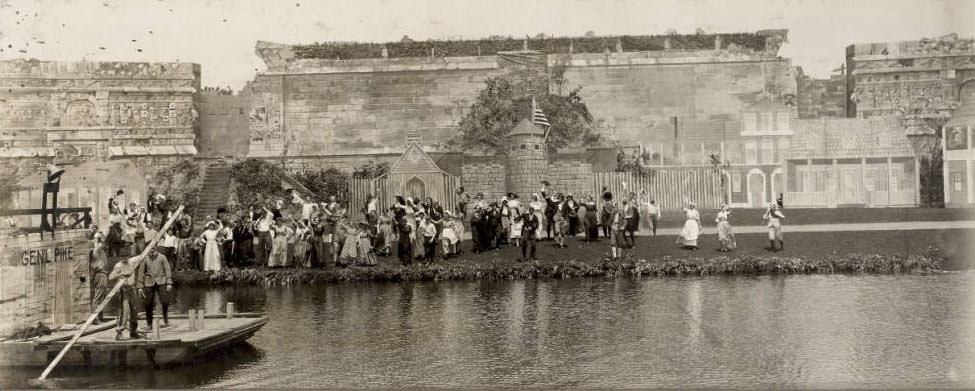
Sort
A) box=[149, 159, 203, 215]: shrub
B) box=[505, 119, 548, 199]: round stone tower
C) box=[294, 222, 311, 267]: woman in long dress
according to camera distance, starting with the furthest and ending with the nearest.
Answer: box=[505, 119, 548, 199]: round stone tower
box=[149, 159, 203, 215]: shrub
box=[294, 222, 311, 267]: woman in long dress

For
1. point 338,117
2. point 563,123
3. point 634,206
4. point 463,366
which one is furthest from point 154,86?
point 463,366

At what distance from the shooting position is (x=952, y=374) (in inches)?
318

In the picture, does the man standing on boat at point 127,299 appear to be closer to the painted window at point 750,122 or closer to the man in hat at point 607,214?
the man in hat at point 607,214

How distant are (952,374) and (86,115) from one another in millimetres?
12960

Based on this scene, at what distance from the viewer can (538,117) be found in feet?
50.1

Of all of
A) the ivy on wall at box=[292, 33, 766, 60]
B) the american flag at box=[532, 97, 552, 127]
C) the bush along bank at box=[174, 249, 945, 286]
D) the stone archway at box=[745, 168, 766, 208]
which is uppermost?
the ivy on wall at box=[292, 33, 766, 60]

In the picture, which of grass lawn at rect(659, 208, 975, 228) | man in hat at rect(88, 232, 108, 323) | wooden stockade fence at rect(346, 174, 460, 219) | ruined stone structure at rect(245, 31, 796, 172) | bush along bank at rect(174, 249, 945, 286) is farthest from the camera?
ruined stone structure at rect(245, 31, 796, 172)

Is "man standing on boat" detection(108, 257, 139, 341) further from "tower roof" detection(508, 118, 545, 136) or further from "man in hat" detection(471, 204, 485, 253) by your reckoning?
"tower roof" detection(508, 118, 545, 136)

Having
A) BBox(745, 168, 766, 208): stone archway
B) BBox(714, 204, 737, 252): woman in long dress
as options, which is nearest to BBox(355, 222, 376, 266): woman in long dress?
BBox(714, 204, 737, 252): woman in long dress

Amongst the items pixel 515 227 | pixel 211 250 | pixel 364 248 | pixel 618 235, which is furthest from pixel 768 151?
pixel 211 250

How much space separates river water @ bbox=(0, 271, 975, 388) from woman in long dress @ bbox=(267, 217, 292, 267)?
1306 mm

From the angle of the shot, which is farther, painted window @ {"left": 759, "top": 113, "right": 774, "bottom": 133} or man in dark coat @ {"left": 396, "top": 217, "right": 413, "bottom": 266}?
painted window @ {"left": 759, "top": 113, "right": 774, "bottom": 133}

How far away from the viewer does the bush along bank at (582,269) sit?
12656 mm

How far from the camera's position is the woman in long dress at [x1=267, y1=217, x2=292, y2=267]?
1416 cm
